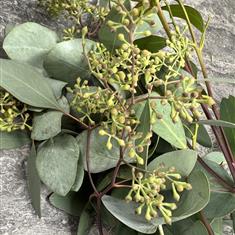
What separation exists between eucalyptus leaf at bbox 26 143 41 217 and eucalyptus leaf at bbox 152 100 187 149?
146 mm

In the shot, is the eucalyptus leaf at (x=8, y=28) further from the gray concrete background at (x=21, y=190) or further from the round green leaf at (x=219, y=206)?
the round green leaf at (x=219, y=206)

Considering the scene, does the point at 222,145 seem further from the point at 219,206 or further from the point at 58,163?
the point at 58,163

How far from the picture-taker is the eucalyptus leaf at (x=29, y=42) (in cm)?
62

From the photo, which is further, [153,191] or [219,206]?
[219,206]

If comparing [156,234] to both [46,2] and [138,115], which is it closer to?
[138,115]

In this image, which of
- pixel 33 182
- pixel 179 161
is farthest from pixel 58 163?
pixel 179 161

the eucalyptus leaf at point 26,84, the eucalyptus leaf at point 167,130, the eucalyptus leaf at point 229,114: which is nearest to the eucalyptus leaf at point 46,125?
the eucalyptus leaf at point 26,84

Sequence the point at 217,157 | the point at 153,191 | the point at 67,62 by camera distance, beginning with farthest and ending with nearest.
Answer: the point at 217,157
the point at 67,62
the point at 153,191

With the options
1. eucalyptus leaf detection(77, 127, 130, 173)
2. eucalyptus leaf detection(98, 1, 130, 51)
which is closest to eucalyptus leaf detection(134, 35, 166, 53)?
eucalyptus leaf detection(98, 1, 130, 51)

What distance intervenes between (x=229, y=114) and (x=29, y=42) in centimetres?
27

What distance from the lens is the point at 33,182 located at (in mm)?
599

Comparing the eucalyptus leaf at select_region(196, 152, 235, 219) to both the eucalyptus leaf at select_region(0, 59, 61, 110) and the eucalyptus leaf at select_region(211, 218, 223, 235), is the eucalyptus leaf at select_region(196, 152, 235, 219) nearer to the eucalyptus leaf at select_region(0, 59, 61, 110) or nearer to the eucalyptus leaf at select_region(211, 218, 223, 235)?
the eucalyptus leaf at select_region(211, 218, 223, 235)

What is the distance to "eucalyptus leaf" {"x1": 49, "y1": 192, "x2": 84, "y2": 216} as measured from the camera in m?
0.63

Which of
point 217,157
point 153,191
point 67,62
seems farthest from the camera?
point 217,157
